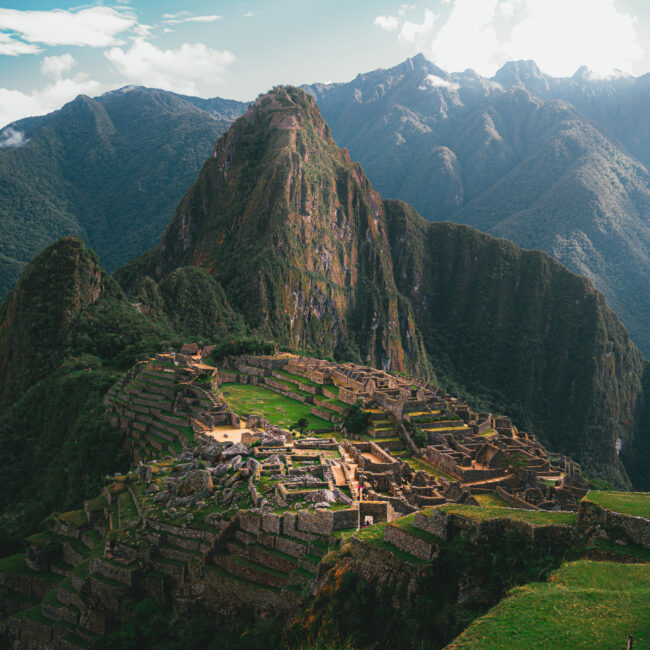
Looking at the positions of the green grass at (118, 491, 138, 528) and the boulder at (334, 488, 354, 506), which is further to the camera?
the green grass at (118, 491, 138, 528)

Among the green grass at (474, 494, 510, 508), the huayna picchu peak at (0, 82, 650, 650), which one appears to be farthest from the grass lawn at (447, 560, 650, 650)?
the green grass at (474, 494, 510, 508)

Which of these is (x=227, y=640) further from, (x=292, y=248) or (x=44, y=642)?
(x=292, y=248)

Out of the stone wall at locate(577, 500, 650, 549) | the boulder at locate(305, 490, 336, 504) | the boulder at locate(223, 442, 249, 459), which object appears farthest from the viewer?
the boulder at locate(223, 442, 249, 459)

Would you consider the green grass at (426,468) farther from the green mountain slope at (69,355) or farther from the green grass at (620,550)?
the green grass at (620,550)

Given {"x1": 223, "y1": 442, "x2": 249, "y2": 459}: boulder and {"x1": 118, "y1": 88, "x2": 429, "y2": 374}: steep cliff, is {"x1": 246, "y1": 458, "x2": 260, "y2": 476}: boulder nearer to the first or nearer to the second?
{"x1": 223, "y1": 442, "x2": 249, "y2": 459}: boulder

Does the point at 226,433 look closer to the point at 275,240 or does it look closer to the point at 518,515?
the point at 518,515

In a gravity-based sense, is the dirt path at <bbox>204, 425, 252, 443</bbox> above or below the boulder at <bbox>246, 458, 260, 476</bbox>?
below
